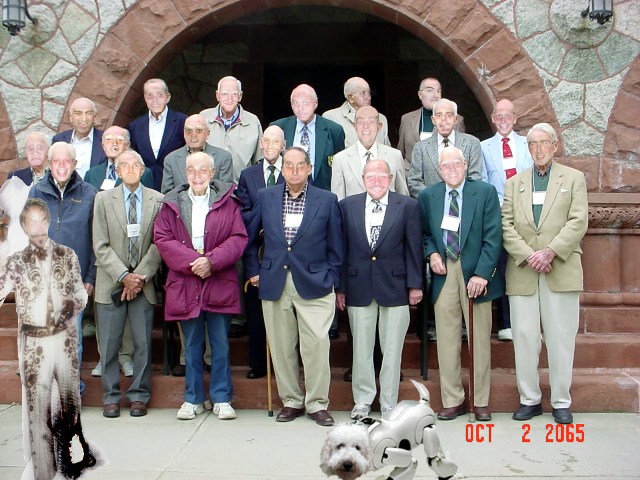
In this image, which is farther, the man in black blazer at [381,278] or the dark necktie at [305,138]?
the dark necktie at [305,138]

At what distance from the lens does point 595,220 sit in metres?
6.20

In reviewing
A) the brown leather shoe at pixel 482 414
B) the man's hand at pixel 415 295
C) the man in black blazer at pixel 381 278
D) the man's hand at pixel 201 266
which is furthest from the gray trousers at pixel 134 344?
the brown leather shoe at pixel 482 414

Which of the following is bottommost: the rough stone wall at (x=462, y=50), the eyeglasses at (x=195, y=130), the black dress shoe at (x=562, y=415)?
the black dress shoe at (x=562, y=415)

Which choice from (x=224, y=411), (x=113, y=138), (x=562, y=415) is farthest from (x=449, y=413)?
(x=113, y=138)

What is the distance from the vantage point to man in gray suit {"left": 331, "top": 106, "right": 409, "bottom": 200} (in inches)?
227

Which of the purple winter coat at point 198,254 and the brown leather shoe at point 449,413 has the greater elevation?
the purple winter coat at point 198,254

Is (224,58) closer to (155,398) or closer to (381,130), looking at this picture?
(381,130)

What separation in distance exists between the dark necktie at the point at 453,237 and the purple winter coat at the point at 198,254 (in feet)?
4.44

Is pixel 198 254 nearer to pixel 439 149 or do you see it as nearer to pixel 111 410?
pixel 111 410

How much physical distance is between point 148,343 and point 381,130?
92.9 inches

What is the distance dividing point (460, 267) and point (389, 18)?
249cm

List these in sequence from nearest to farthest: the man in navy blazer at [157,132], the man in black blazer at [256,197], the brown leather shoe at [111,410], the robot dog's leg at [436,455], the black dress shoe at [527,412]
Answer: the robot dog's leg at [436,455], the black dress shoe at [527,412], the brown leather shoe at [111,410], the man in black blazer at [256,197], the man in navy blazer at [157,132]

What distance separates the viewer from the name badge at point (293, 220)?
536 centimetres

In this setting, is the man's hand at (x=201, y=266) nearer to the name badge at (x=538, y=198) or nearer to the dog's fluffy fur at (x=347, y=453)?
the name badge at (x=538, y=198)
